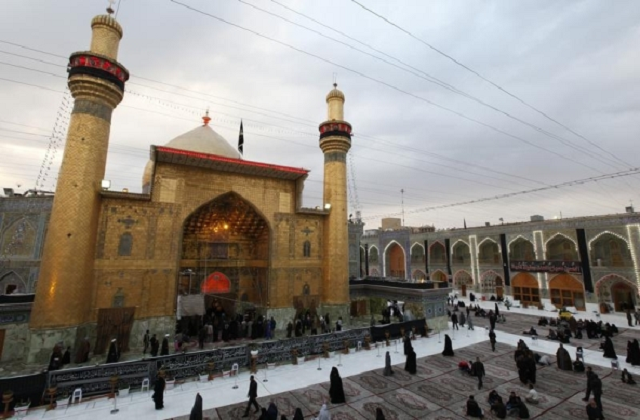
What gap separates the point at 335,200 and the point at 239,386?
1209cm

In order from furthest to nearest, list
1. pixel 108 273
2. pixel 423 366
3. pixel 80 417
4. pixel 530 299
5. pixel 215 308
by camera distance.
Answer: pixel 530 299
pixel 215 308
pixel 108 273
pixel 423 366
pixel 80 417

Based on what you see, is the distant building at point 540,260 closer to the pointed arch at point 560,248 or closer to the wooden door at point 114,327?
the pointed arch at point 560,248

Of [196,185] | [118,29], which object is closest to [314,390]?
[196,185]

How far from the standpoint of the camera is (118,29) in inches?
555

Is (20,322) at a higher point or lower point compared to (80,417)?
higher

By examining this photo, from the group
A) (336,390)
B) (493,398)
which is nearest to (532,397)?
Answer: (493,398)

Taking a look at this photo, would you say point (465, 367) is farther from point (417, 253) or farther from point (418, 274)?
point (417, 253)

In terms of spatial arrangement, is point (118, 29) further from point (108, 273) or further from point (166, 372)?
point (166, 372)

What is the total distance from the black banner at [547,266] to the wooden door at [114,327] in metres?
29.5

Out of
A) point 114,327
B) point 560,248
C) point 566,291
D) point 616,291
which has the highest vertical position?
point 560,248

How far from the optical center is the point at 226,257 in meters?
20.0

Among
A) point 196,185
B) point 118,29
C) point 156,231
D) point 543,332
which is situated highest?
point 118,29

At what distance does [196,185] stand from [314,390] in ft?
37.1

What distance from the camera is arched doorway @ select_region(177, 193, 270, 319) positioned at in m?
18.4
